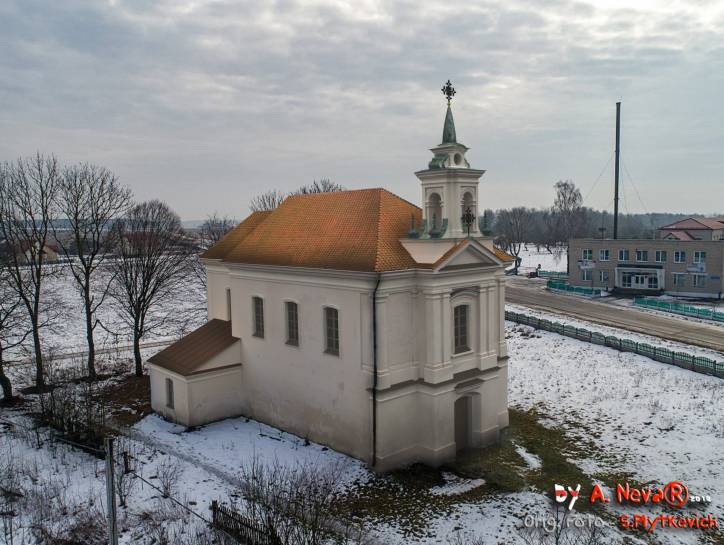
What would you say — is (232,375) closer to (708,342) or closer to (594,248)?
(708,342)

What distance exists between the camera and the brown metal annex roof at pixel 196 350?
25.8 meters

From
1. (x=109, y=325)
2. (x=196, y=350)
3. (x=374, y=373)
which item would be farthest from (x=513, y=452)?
(x=109, y=325)

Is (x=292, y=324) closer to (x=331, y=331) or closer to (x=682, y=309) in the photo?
(x=331, y=331)

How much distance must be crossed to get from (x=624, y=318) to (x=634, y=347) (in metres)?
13.1

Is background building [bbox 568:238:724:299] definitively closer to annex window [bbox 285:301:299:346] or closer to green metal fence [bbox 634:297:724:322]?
green metal fence [bbox 634:297:724:322]

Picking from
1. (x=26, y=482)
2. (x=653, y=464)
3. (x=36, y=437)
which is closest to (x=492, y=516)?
(x=653, y=464)

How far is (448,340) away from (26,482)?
606 inches

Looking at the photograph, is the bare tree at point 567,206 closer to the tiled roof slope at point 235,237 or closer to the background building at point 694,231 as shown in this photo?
the background building at point 694,231

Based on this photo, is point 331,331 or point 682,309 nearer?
point 331,331

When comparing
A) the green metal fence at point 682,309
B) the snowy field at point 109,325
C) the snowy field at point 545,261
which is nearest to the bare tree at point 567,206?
the snowy field at point 545,261

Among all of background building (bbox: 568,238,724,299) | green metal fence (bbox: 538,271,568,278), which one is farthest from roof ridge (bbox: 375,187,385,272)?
green metal fence (bbox: 538,271,568,278)

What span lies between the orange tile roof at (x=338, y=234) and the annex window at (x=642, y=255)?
4408 centimetres

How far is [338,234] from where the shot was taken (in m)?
22.7

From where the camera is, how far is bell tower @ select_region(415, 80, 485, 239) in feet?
71.5
